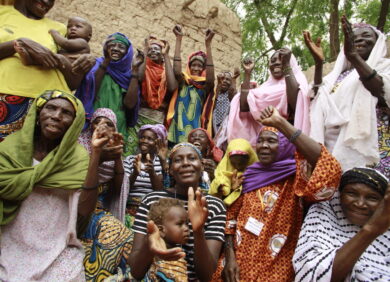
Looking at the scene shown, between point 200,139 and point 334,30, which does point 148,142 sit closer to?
point 200,139

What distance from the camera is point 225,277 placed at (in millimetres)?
2703

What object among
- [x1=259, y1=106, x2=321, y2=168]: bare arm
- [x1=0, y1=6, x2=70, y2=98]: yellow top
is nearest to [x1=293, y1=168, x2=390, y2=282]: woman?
[x1=259, y1=106, x2=321, y2=168]: bare arm

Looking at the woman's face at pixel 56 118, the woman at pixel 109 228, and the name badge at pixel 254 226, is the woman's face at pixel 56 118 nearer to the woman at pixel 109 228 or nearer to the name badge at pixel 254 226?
the woman at pixel 109 228

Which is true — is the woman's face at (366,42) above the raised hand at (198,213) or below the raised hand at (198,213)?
above

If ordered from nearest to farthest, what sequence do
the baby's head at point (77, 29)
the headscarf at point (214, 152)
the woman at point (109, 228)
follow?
the woman at point (109, 228) < the baby's head at point (77, 29) < the headscarf at point (214, 152)

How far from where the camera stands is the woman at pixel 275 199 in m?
2.48

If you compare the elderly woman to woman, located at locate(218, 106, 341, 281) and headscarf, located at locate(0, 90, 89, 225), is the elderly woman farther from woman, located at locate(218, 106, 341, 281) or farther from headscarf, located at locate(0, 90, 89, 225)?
woman, located at locate(218, 106, 341, 281)

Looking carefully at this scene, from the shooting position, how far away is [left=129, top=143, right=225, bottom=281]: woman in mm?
2055

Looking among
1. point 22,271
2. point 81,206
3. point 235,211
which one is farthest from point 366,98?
point 22,271

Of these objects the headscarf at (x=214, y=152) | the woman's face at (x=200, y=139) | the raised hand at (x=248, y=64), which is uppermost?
the raised hand at (x=248, y=64)

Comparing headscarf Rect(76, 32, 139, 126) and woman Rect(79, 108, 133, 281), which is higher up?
headscarf Rect(76, 32, 139, 126)

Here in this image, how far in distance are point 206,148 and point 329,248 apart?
2.48 meters

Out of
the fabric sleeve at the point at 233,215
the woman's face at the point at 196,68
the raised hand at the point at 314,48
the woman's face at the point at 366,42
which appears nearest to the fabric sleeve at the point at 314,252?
the fabric sleeve at the point at 233,215

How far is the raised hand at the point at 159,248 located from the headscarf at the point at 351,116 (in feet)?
4.72
